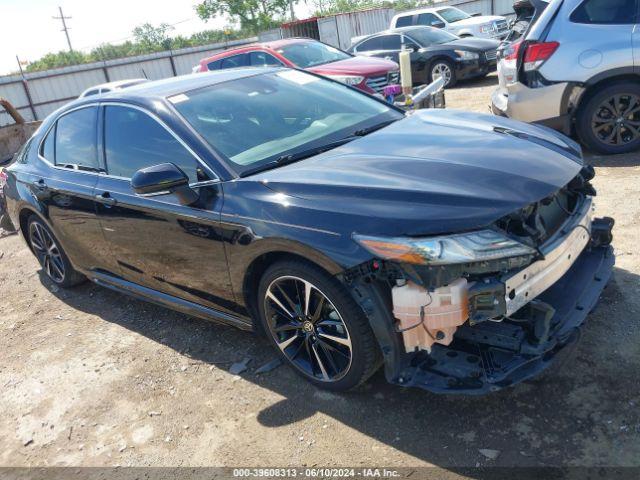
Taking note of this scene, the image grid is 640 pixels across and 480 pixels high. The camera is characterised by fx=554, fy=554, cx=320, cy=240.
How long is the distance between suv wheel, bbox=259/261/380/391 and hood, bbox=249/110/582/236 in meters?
0.35

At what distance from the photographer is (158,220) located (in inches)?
136

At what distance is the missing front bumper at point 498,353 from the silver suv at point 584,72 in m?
3.74

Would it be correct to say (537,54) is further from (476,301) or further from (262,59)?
(262,59)

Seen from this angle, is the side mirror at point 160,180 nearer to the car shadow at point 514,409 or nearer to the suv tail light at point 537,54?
the car shadow at point 514,409

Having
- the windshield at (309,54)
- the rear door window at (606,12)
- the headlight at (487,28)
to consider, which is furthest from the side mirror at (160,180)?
the headlight at (487,28)

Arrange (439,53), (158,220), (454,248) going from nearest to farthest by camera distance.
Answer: (454,248) < (158,220) < (439,53)

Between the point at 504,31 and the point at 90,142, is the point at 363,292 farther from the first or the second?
the point at 504,31

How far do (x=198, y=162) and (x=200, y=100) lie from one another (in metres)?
0.60

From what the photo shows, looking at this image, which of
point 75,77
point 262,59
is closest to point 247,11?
point 75,77

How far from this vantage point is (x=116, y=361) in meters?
3.96

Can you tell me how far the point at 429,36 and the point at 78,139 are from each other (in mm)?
11214

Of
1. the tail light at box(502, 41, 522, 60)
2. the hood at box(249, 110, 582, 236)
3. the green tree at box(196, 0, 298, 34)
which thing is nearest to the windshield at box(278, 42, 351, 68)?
the tail light at box(502, 41, 522, 60)

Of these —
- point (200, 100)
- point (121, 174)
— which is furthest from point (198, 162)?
point (121, 174)

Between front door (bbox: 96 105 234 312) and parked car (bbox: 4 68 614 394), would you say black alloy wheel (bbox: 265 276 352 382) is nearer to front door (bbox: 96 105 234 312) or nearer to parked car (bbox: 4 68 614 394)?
parked car (bbox: 4 68 614 394)
